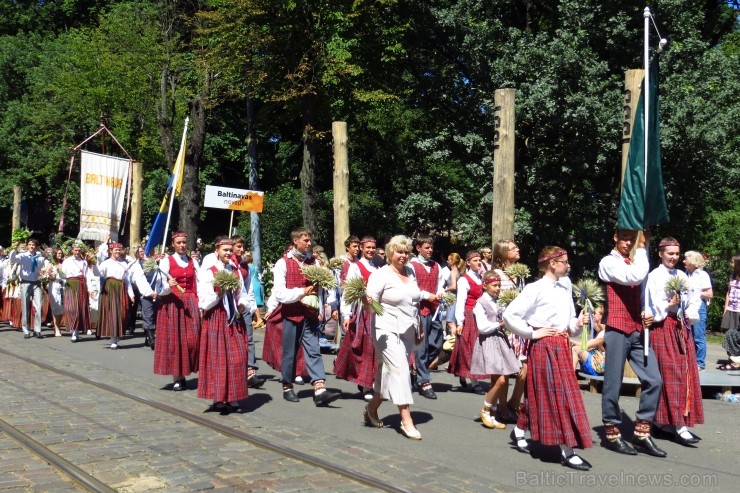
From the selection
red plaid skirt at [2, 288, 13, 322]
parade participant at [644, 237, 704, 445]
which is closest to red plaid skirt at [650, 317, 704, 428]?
parade participant at [644, 237, 704, 445]

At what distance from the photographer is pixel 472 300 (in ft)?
31.7

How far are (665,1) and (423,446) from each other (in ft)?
54.0

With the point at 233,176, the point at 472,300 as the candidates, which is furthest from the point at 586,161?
the point at 233,176

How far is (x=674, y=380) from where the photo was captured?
285 inches

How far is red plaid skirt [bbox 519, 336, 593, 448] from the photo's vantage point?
6.42 m

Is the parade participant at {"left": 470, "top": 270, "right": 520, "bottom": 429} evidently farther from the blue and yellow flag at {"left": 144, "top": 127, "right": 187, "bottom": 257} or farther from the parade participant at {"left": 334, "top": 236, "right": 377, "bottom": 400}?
the blue and yellow flag at {"left": 144, "top": 127, "right": 187, "bottom": 257}

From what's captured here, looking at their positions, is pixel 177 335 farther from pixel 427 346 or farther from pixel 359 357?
pixel 427 346

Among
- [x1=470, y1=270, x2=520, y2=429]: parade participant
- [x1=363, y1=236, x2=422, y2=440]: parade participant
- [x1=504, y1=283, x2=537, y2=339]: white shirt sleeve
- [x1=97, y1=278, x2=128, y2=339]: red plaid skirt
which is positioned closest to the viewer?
[x1=504, y1=283, x2=537, y2=339]: white shirt sleeve

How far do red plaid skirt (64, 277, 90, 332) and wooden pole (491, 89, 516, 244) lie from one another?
28.6 feet

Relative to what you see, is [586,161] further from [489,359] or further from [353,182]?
[489,359]

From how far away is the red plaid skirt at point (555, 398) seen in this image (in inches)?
253

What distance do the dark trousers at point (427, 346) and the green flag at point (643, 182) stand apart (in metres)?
2.64

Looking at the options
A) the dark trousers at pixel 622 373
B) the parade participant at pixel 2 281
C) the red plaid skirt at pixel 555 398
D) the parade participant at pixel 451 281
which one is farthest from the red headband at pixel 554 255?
the parade participant at pixel 2 281

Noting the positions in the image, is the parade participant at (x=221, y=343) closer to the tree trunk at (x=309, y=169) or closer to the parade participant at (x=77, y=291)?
the parade participant at (x=77, y=291)
